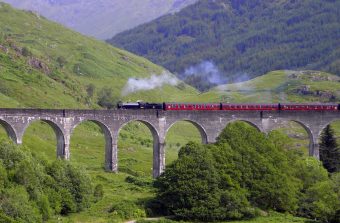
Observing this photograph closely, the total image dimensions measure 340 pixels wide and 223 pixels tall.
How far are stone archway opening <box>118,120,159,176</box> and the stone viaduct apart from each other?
5.56 ft

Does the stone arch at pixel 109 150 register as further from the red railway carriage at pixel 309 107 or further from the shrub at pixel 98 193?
the red railway carriage at pixel 309 107

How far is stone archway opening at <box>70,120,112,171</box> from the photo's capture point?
10562 cm

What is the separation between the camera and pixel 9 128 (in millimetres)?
80938

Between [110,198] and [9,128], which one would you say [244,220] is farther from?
[9,128]

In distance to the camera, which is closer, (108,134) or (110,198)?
(110,198)

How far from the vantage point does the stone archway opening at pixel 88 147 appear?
347 feet

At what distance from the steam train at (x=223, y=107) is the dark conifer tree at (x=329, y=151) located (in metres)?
6.83

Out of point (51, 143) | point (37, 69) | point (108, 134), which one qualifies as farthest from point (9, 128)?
point (37, 69)

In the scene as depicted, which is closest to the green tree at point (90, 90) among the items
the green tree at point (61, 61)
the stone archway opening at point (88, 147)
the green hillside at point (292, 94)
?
the green tree at point (61, 61)

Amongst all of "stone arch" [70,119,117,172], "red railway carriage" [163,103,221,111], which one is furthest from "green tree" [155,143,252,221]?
"red railway carriage" [163,103,221,111]

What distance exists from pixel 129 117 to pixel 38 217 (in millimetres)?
35072

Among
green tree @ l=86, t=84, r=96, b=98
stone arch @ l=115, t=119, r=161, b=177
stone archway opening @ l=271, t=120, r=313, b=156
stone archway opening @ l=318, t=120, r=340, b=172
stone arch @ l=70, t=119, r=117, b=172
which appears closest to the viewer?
stone arch @ l=70, t=119, r=117, b=172

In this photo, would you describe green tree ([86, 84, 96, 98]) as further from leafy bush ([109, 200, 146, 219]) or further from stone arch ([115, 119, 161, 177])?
leafy bush ([109, 200, 146, 219])

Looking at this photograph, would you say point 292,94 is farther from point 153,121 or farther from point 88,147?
point 153,121
